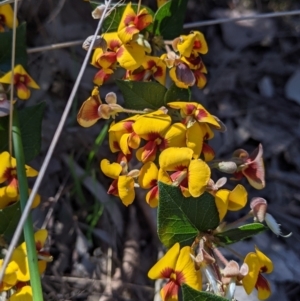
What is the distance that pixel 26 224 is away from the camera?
111 cm

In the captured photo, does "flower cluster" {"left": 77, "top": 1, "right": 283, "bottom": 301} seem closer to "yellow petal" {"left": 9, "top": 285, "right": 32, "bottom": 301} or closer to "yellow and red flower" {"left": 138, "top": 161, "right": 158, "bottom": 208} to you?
"yellow and red flower" {"left": 138, "top": 161, "right": 158, "bottom": 208}

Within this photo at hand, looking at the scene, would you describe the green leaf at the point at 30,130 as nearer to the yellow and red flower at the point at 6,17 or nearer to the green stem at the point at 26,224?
the green stem at the point at 26,224

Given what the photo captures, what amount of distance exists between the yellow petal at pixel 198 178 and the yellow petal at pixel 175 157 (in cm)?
2

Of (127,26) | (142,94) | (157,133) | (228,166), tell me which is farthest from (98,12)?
(228,166)

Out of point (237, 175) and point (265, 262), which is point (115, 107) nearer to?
point (237, 175)

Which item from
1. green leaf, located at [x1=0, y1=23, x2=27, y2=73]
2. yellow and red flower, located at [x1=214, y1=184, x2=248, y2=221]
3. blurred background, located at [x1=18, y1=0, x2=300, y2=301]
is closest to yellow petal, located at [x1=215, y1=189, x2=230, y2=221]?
yellow and red flower, located at [x1=214, y1=184, x2=248, y2=221]

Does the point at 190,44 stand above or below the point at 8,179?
above

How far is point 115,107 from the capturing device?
1.13 m

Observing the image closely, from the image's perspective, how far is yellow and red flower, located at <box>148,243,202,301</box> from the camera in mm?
1008

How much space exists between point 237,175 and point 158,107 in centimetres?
22

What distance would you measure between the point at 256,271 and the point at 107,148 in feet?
2.44

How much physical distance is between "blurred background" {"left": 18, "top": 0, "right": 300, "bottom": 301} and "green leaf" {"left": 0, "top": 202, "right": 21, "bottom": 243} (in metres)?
0.38

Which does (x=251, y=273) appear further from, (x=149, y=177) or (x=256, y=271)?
(x=149, y=177)

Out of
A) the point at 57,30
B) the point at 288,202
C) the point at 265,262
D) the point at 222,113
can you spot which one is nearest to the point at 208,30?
the point at 222,113
